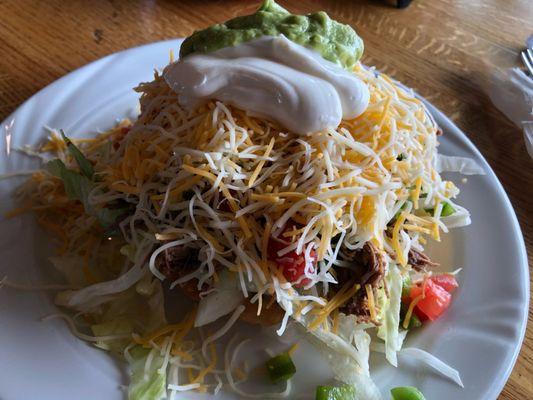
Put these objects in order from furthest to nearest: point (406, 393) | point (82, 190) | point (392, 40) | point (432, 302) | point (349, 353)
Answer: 1. point (392, 40)
2. point (82, 190)
3. point (432, 302)
4. point (349, 353)
5. point (406, 393)

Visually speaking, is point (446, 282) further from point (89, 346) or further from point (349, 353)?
point (89, 346)

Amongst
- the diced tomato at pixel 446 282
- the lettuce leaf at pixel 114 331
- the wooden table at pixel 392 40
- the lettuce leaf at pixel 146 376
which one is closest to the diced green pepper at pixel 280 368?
the lettuce leaf at pixel 146 376

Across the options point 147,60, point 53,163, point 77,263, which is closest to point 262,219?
point 77,263

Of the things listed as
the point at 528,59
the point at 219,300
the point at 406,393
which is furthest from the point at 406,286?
the point at 528,59

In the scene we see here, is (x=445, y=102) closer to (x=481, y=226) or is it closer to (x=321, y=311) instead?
(x=481, y=226)

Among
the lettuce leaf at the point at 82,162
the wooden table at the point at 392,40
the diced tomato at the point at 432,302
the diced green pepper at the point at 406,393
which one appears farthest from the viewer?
the wooden table at the point at 392,40

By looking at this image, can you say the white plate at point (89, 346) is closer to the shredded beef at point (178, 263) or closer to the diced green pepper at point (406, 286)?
the diced green pepper at point (406, 286)
